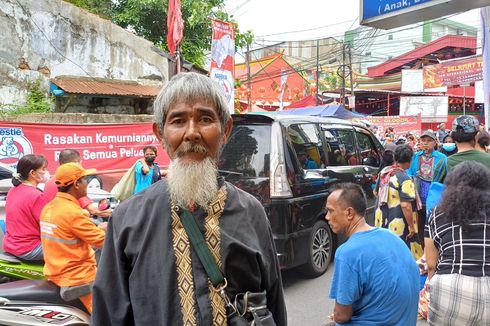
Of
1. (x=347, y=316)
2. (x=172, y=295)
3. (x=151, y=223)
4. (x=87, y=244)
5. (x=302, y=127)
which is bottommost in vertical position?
(x=347, y=316)

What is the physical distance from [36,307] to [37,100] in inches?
358

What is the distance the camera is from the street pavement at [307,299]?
4.19 m

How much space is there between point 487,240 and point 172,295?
195 cm

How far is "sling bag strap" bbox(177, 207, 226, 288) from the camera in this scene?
1393 millimetres

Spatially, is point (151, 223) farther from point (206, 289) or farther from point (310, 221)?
point (310, 221)

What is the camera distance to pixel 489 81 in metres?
5.40

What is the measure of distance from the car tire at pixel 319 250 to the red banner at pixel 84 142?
4.65 meters

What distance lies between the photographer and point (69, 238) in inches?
120

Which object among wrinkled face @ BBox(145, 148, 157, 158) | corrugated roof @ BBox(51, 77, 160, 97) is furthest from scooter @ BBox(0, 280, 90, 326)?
corrugated roof @ BBox(51, 77, 160, 97)

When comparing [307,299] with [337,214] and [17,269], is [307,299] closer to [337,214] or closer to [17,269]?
[337,214]

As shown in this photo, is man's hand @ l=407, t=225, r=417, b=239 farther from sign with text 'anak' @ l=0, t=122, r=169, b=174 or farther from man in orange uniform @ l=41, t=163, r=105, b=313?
sign with text 'anak' @ l=0, t=122, r=169, b=174

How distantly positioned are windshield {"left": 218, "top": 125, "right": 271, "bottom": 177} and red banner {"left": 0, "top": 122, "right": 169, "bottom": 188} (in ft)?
12.9

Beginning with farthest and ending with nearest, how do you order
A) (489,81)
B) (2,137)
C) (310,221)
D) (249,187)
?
(2,137) < (489,81) < (310,221) < (249,187)

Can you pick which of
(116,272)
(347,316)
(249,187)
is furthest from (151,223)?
(249,187)
